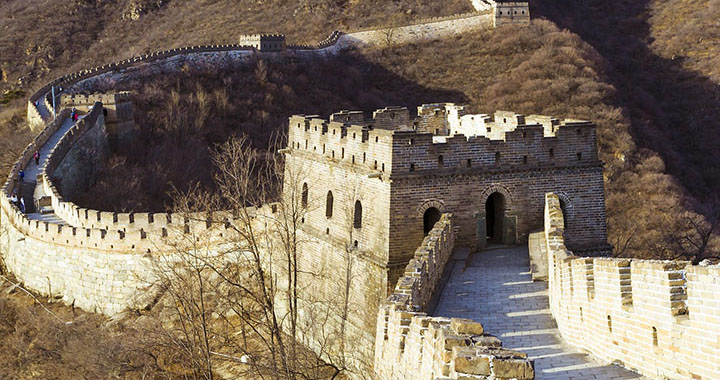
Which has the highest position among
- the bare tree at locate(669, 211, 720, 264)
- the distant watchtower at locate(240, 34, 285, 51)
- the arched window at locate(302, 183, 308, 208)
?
the distant watchtower at locate(240, 34, 285, 51)

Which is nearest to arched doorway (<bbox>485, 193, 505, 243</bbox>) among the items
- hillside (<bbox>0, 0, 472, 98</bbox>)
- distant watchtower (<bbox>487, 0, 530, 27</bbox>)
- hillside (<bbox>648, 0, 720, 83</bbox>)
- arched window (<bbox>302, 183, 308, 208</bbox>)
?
arched window (<bbox>302, 183, 308, 208</bbox>)

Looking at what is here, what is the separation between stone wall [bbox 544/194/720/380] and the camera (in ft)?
28.0

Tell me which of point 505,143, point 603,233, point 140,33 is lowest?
point 603,233

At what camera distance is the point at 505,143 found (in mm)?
18328

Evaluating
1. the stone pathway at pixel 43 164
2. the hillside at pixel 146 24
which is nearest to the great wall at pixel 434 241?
the stone pathway at pixel 43 164

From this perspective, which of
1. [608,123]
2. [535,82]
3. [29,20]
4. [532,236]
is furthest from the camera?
[29,20]

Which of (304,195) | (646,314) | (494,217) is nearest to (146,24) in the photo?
(304,195)

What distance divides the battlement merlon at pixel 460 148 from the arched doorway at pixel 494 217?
74cm

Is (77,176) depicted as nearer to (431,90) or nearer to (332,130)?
(332,130)

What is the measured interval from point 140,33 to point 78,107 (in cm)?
4600

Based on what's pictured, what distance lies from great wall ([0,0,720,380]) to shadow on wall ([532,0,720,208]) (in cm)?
3400

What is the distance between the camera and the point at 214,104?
192 feet

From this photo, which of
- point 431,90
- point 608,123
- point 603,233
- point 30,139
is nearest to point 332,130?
point 603,233

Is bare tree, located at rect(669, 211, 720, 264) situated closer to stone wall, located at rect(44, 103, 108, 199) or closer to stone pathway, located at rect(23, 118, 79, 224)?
stone pathway, located at rect(23, 118, 79, 224)
